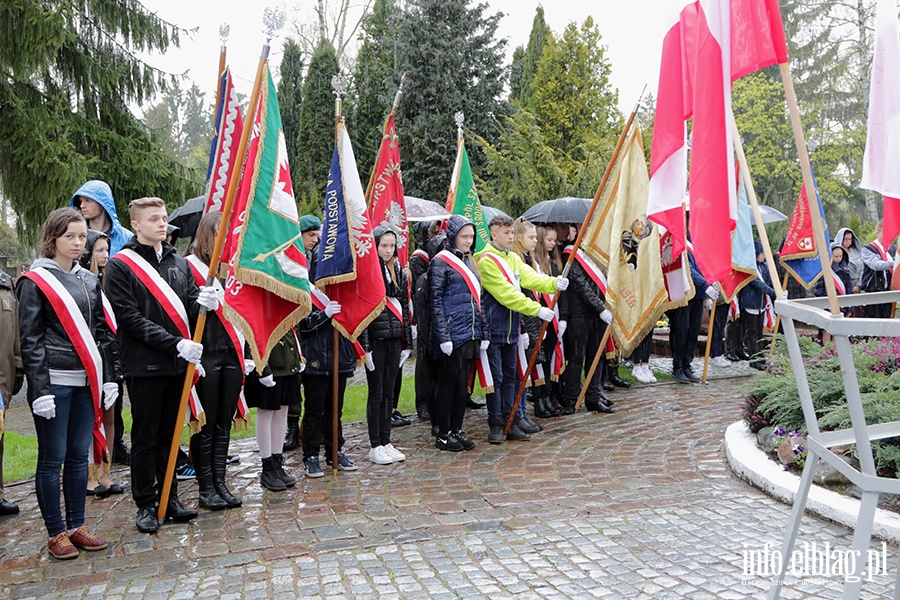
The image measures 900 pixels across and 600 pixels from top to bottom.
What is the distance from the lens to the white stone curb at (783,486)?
4.50m

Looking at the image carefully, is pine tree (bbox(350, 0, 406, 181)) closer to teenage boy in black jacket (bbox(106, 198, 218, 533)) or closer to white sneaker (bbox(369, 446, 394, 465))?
white sneaker (bbox(369, 446, 394, 465))

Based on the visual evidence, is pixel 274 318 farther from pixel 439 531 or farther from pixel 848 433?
pixel 848 433

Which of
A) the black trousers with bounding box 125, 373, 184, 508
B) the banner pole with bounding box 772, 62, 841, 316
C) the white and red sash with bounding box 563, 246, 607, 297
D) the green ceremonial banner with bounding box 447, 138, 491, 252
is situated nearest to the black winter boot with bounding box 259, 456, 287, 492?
the black trousers with bounding box 125, 373, 184, 508

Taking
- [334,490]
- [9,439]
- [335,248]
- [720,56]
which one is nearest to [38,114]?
[9,439]

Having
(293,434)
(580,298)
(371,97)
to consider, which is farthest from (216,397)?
(371,97)

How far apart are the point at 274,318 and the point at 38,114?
Answer: 8659 mm

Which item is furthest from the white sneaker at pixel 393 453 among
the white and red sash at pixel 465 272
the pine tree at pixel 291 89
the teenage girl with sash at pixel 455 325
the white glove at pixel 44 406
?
the pine tree at pixel 291 89

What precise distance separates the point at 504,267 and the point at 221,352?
2940 mm

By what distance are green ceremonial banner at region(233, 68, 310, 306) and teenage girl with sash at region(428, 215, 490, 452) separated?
168 centimetres

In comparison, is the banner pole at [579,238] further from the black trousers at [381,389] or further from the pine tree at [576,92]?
the pine tree at [576,92]

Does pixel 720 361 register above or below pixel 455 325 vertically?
below

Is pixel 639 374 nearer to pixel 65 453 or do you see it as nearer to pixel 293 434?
pixel 293 434

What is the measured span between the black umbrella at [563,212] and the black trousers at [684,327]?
2.50 metres

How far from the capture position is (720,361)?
11.8 metres
